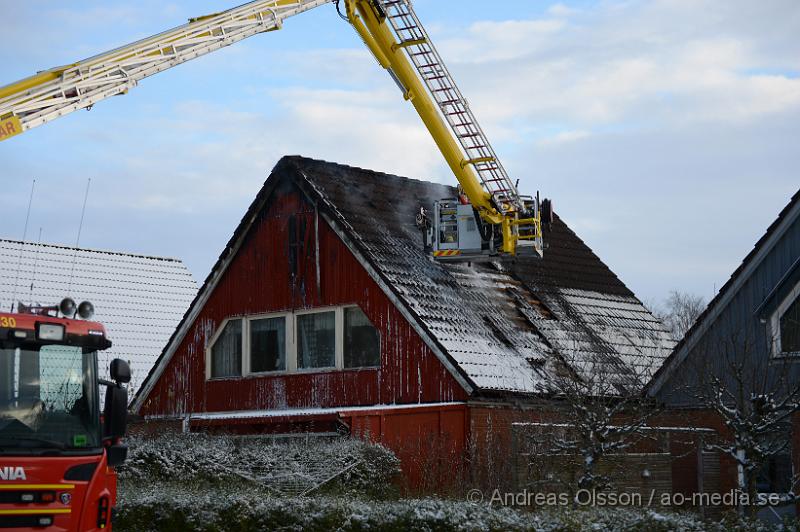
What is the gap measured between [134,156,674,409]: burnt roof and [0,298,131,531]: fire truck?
11353mm

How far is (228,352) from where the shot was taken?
28438 millimetres

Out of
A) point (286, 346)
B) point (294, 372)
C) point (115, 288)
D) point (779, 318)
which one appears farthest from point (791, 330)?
point (115, 288)

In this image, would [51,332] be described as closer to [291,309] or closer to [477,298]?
[291,309]

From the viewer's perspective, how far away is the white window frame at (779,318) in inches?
762

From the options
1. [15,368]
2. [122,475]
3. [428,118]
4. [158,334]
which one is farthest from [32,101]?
[158,334]

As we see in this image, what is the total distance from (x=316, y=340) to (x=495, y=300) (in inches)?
173

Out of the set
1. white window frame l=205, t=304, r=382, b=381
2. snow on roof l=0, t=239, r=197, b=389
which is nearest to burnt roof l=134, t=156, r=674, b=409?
white window frame l=205, t=304, r=382, b=381

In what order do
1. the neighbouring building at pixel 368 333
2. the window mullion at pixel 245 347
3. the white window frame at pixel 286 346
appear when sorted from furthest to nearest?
1. the window mullion at pixel 245 347
2. the white window frame at pixel 286 346
3. the neighbouring building at pixel 368 333

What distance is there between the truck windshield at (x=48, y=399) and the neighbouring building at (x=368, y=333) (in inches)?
385

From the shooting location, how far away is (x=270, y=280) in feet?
90.9

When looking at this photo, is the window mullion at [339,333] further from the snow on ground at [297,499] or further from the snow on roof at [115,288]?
the snow on roof at [115,288]

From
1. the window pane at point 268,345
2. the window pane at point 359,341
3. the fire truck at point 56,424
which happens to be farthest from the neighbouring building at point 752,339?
the fire truck at point 56,424

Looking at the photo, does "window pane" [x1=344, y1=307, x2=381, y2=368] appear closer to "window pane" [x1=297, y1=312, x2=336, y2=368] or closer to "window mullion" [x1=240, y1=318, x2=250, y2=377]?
"window pane" [x1=297, y1=312, x2=336, y2=368]

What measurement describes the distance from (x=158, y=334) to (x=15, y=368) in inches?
980
